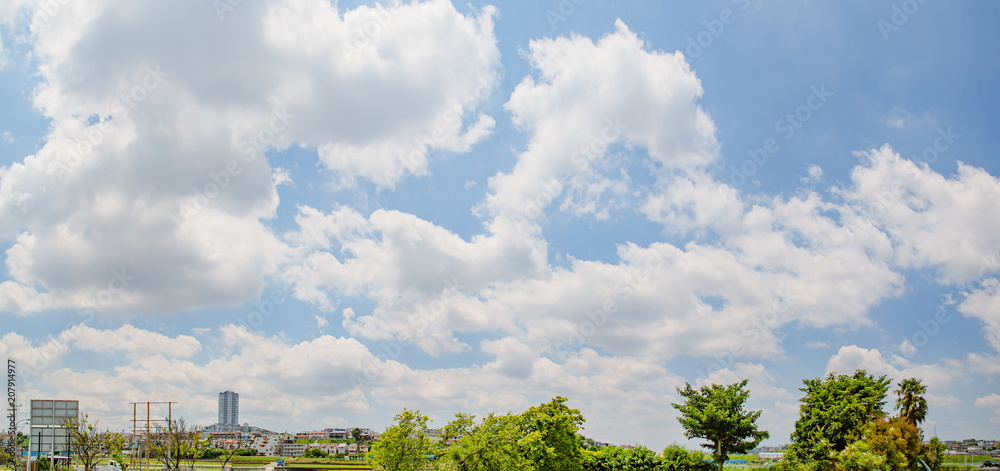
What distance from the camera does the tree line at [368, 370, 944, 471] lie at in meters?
39.2

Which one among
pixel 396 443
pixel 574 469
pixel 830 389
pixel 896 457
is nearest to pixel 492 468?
pixel 396 443

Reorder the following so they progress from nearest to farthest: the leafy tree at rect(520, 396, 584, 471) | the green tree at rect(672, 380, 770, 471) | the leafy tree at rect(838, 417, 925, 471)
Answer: the leafy tree at rect(838, 417, 925, 471) → the leafy tree at rect(520, 396, 584, 471) → the green tree at rect(672, 380, 770, 471)

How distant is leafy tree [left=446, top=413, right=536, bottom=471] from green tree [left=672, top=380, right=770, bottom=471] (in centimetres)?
2241

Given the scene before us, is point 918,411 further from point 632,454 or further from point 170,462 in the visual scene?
point 170,462

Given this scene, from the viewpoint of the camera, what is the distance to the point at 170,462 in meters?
50.2

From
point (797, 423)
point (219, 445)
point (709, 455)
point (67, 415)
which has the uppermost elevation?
point (67, 415)

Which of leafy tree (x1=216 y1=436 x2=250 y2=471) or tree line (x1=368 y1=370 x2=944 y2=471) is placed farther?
leafy tree (x1=216 y1=436 x2=250 y2=471)

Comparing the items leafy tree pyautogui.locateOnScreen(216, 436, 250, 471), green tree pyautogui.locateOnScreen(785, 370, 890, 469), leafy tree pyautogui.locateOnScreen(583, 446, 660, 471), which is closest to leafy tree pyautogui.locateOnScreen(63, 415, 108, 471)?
leafy tree pyautogui.locateOnScreen(216, 436, 250, 471)

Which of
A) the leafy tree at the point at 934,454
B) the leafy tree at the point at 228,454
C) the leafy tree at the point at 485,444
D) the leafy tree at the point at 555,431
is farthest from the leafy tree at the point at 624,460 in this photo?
the leafy tree at the point at 228,454

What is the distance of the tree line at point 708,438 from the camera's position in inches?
1542

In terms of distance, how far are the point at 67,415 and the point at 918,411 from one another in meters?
65.7

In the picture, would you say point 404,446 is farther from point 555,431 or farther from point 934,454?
point 934,454

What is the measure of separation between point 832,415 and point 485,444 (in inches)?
1215

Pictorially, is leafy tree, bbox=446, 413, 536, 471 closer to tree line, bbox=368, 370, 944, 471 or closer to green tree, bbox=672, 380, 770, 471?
tree line, bbox=368, 370, 944, 471
